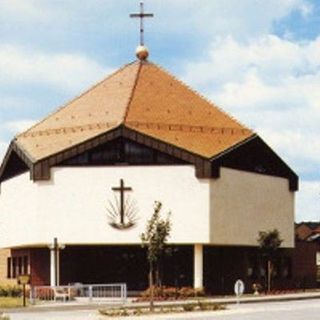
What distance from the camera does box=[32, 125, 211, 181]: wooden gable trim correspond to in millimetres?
56594

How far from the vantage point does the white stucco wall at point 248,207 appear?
5791 cm

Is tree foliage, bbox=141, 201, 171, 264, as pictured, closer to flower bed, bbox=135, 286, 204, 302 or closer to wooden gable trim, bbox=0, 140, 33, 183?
flower bed, bbox=135, 286, 204, 302

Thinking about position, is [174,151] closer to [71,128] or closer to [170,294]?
[71,128]

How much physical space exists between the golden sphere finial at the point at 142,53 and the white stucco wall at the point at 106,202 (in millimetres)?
13164

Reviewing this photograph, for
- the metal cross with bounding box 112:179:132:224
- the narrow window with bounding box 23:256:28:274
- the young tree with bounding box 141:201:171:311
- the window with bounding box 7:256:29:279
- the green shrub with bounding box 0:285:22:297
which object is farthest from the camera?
the window with bounding box 7:256:29:279

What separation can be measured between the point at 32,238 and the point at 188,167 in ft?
33.3

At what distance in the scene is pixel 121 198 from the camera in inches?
2235

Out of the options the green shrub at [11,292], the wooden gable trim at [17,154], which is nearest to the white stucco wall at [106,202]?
the wooden gable trim at [17,154]

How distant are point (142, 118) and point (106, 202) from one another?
5690mm

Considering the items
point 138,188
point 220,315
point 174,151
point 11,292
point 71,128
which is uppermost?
point 71,128

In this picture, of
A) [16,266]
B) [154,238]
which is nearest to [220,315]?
[154,238]

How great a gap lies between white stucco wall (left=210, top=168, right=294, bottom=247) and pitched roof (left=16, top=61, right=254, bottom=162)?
7.44ft

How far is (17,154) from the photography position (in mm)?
62375

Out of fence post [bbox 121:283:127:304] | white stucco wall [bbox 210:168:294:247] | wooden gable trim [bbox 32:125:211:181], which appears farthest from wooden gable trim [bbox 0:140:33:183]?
fence post [bbox 121:283:127:304]
